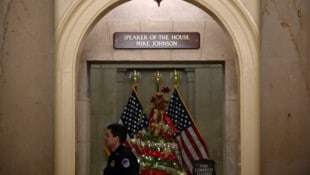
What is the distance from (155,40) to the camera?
33.6 ft

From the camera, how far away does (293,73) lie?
315 inches

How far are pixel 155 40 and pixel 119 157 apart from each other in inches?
155

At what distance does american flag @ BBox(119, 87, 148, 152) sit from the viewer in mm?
11039

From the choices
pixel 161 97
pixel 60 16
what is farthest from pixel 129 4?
→ pixel 60 16

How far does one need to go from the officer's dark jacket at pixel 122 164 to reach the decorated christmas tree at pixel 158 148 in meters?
3.07

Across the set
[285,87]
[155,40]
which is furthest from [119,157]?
[155,40]

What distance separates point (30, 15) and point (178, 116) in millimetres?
3962

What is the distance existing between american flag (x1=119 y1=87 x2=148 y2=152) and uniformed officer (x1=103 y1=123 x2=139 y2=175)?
4.20 metres

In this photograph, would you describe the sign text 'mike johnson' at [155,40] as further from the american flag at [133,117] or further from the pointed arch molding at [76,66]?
the pointed arch molding at [76,66]

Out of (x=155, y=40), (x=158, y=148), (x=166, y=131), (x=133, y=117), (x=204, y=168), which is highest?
(x=155, y=40)

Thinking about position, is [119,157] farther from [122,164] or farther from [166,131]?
[166,131]

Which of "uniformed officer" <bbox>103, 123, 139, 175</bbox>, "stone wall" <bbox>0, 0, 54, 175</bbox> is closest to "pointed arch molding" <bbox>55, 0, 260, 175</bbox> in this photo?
"stone wall" <bbox>0, 0, 54, 175</bbox>

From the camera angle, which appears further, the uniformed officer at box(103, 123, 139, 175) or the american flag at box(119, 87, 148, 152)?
the american flag at box(119, 87, 148, 152)

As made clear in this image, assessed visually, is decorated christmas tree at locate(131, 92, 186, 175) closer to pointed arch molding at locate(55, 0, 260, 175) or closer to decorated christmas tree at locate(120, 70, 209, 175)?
decorated christmas tree at locate(120, 70, 209, 175)
